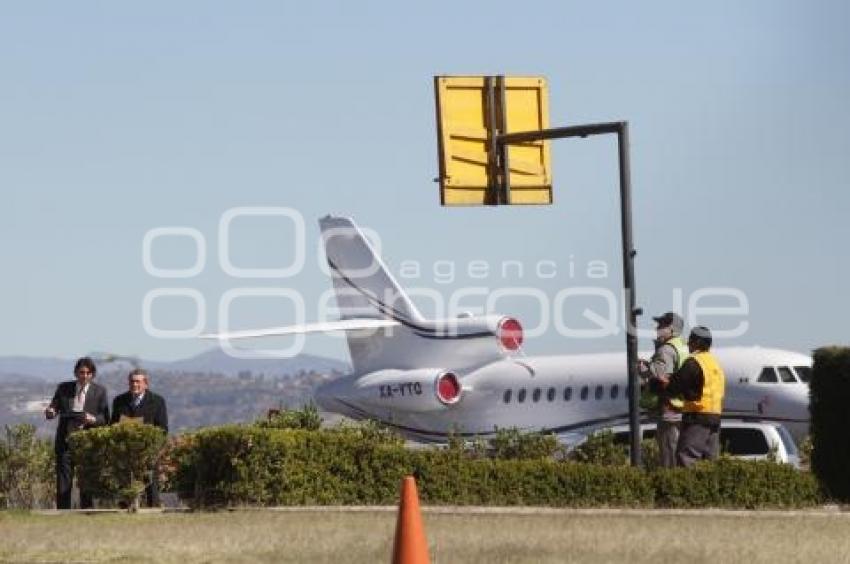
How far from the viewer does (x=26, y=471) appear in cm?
2816

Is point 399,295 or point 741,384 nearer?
point 741,384

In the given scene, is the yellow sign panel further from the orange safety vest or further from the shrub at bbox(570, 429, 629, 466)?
the shrub at bbox(570, 429, 629, 466)

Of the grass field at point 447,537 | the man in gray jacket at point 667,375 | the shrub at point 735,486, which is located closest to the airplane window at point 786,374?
the man in gray jacket at point 667,375

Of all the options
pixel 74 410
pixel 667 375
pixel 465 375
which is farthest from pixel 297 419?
pixel 465 375

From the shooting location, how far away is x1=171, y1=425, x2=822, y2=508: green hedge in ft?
60.5

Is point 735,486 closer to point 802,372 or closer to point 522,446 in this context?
point 522,446

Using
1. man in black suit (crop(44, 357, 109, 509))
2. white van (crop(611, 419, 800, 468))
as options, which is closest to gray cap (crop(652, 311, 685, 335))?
man in black suit (crop(44, 357, 109, 509))

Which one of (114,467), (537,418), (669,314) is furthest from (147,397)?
(537,418)

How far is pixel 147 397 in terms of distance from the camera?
21.4 metres

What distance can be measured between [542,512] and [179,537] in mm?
3667

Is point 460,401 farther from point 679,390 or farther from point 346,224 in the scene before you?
point 679,390

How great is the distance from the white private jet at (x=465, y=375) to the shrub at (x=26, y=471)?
59.6 ft

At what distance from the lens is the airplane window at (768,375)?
1706 inches

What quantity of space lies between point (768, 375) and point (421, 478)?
25.3m
